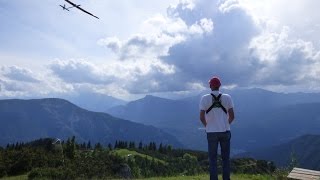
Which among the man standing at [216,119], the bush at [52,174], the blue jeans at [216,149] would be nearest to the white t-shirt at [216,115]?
the man standing at [216,119]

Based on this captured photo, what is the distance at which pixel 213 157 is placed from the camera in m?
13.8

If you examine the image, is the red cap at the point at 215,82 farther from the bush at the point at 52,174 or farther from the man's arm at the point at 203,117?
the bush at the point at 52,174

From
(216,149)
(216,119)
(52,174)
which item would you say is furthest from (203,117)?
(52,174)

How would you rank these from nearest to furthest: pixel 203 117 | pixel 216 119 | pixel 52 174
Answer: pixel 216 119
pixel 203 117
pixel 52 174

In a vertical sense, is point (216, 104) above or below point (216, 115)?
above

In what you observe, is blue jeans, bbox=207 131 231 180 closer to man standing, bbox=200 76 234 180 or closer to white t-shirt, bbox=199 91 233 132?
man standing, bbox=200 76 234 180

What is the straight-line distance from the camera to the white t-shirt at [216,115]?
44.4 feet

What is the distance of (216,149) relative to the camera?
44.8 feet

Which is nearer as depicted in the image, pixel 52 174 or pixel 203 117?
pixel 203 117

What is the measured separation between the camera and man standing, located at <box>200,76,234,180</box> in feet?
44.4

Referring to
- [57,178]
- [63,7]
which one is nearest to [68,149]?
[63,7]

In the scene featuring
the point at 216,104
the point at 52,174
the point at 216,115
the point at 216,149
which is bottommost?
the point at 52,174

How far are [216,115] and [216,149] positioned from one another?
3.47 feet

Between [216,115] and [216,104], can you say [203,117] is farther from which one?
[216,104]
